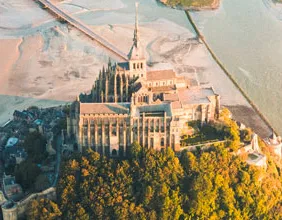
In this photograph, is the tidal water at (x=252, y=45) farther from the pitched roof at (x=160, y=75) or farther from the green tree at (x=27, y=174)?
the green tree at (x=27, y=174)

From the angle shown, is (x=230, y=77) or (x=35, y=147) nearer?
(x=35, y=147)

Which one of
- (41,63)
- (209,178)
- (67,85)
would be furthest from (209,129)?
(41,63)

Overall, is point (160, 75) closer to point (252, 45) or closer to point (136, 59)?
point (136, 59)

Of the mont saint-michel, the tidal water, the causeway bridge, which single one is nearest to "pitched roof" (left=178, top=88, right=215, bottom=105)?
the mont saint-michel

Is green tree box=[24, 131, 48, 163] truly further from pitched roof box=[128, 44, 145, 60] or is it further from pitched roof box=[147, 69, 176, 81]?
pitched roof box=[147, 69, 176, 81]

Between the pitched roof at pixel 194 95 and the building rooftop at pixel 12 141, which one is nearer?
the pitched roof at pixel 194 95

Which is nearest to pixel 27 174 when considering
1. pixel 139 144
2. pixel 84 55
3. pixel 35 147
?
pixel 35 147

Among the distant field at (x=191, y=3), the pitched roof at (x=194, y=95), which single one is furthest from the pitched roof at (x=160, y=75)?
the distant field at (x=191, y=3)
